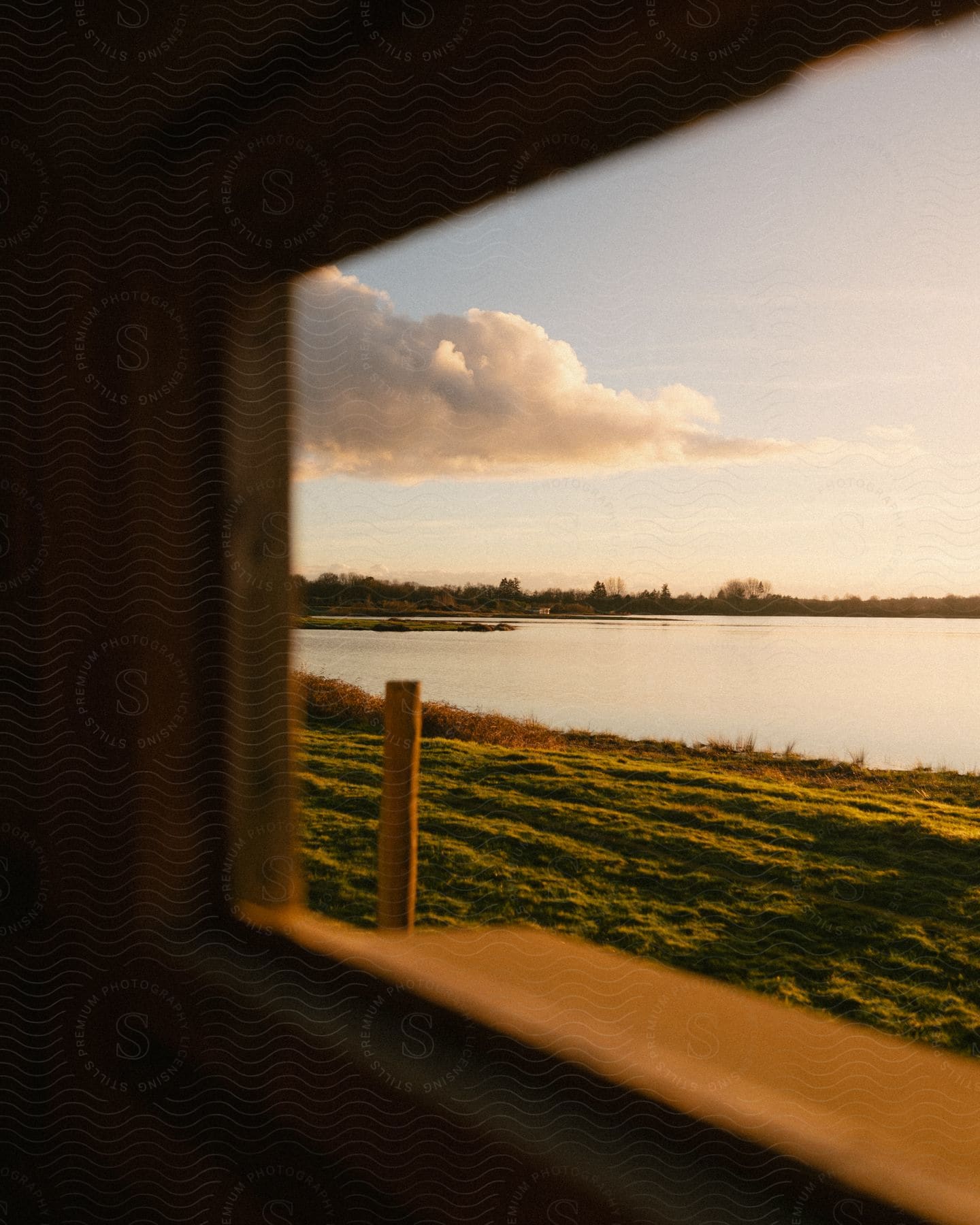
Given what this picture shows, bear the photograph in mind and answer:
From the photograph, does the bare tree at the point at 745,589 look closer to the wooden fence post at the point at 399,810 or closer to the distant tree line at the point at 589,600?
the distant tree line at the point at 589,600

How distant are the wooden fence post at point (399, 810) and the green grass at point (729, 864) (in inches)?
0.9

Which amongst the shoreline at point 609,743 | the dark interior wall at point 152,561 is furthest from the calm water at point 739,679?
the dark interior wall at point 152,561

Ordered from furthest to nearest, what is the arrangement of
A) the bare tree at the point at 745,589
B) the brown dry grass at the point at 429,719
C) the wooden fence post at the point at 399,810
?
the wooden fence post at the point at 399,810, the brown dry grass at the point at 429,719, the bare tree at the point at 745,589

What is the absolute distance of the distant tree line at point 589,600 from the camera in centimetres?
103

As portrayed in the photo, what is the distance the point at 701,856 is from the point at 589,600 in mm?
Result: 401

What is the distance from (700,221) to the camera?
4.08 feet

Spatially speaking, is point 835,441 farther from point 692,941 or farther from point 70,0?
point 70,0

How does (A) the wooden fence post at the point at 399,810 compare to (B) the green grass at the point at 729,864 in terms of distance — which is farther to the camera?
(A) the wooden fence post at the point at 399,810

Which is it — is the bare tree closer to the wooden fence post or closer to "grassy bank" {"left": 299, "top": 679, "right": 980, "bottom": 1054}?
"grassy bank" {"left": 299, "top": 679, "right": 980, "bottom": 1054}

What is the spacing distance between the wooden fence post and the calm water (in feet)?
0.15

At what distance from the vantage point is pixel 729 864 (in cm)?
119

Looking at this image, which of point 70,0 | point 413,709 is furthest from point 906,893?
point 70,0

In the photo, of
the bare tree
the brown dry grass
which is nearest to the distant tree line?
the bare tree

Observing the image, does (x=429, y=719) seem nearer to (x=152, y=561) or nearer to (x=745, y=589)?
(x=745, y=589)
